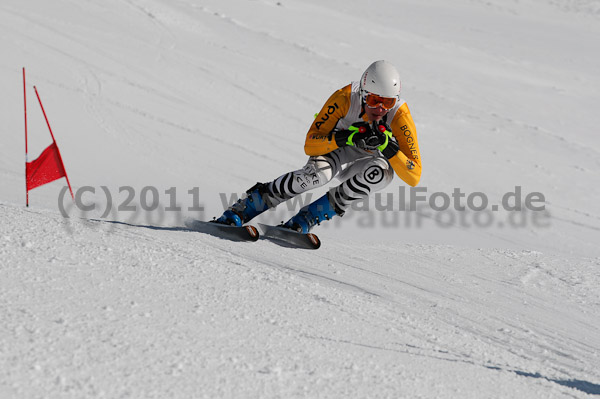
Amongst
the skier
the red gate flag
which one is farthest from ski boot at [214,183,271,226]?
the red gate flag

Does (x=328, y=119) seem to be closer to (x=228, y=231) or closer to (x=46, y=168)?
(x=228, y=231)

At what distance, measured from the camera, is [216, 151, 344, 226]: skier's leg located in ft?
18.7

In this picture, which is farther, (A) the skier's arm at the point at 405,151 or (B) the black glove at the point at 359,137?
(A) the skier's arm at the point at 405,151

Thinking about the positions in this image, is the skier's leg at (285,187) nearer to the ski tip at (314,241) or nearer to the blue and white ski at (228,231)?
the blue and white ski at (228,231)

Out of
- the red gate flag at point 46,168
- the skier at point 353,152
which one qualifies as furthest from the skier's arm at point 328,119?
the red gate flag at point 46,168

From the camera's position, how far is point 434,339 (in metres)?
4.03

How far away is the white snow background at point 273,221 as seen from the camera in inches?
130

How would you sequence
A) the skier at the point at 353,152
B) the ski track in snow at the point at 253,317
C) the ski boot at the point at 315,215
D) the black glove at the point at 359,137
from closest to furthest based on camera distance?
the ski track in snow at the point at 253,317, the black glove at the point at 359,137, the skier at the point at 353,152, the ski boot at the point at 315,215

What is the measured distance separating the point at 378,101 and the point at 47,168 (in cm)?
281

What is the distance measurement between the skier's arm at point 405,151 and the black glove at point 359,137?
263 mm

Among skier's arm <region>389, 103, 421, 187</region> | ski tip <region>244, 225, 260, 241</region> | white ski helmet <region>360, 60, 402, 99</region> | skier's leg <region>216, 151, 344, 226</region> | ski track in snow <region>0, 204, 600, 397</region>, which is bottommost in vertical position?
ski track in snow <region>0, 204, 600, 397</region>

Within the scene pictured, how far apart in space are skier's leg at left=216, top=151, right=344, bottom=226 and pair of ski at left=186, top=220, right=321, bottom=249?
0.14 metres

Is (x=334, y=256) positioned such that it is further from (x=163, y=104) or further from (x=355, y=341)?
(x=163, y=104)

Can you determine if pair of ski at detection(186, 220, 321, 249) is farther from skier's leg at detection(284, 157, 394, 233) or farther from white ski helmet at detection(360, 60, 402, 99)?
white ski helmet at detection(360, 60, 402, 99)
